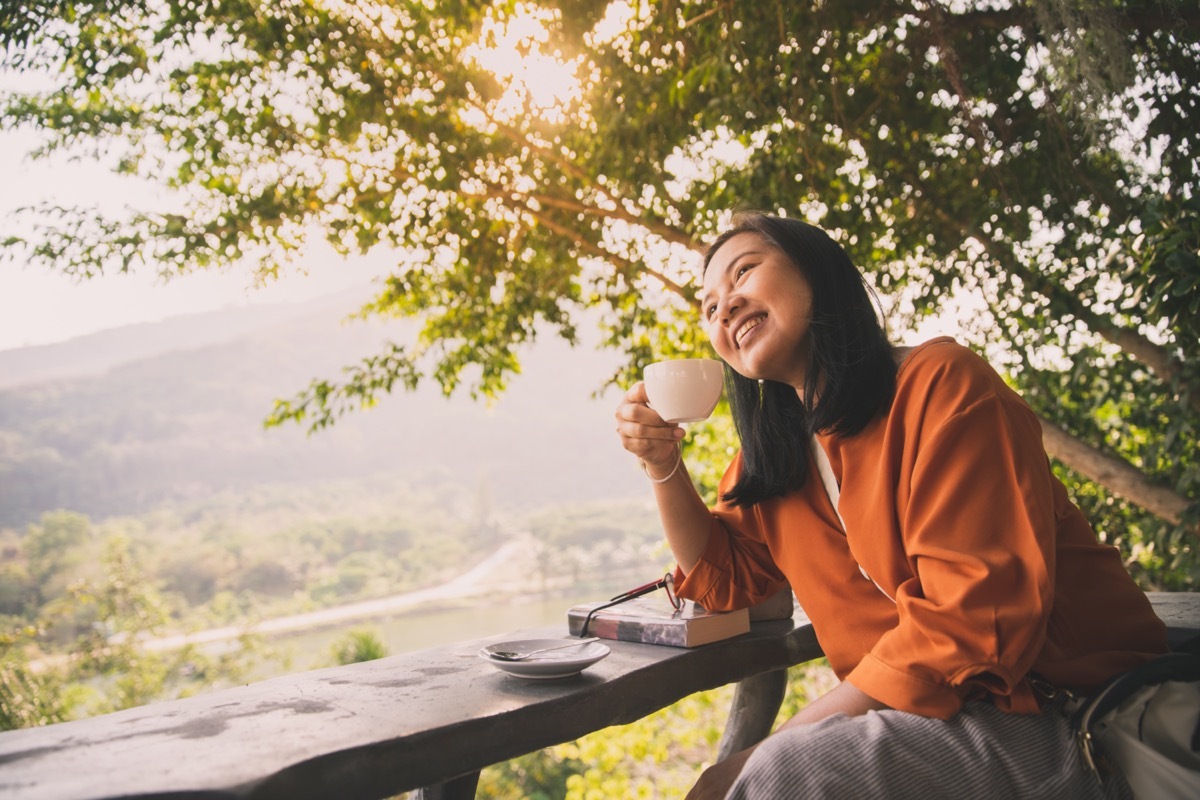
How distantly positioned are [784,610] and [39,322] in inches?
1786

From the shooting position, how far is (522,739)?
1.07 metres

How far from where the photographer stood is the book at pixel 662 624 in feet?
4.70

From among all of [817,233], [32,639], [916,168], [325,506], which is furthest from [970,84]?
[325,506]

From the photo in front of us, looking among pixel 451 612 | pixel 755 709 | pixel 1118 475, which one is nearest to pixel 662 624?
pixel 755 709

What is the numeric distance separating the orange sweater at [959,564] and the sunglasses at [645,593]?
1.04ft

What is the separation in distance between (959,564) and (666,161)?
8.43ft

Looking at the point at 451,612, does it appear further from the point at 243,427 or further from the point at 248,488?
the point at 243,427

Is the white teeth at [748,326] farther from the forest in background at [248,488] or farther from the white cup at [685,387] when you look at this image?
the forest in background at [248,488]

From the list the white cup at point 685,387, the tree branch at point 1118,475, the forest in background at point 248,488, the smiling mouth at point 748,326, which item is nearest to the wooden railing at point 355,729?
the white cup at point 685,387

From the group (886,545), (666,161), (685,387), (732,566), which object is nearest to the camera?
(886,545)

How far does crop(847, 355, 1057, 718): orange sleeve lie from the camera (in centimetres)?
97

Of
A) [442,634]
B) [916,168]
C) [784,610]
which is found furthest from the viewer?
[442,634]

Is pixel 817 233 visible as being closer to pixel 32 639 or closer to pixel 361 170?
pixel 361 170

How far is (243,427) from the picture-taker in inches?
1459
